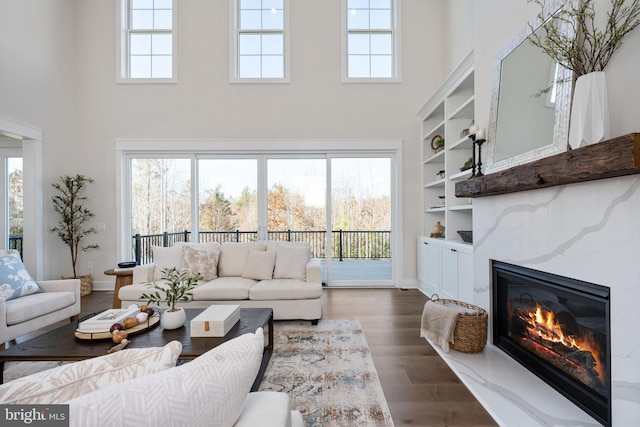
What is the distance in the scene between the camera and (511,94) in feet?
7.83

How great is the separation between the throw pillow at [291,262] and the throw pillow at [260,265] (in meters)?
0.07

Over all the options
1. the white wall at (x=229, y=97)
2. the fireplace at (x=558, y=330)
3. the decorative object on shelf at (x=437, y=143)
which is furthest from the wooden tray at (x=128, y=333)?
the decorative object on shelf at (x=437, y=143)

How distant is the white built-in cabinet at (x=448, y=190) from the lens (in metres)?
3.39

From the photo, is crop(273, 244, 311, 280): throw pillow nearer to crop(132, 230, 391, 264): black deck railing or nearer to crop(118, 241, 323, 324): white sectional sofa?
crop(118, 241, 323, 324): white sectional sofa

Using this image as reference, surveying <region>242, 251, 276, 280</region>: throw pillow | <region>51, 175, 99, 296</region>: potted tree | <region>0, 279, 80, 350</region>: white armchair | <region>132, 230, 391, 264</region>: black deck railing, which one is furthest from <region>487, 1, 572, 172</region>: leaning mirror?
<region>51, 175, 99, 296</region>: potted tree

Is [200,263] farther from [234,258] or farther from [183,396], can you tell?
[183,396]

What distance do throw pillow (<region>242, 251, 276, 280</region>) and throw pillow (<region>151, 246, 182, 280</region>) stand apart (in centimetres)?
79

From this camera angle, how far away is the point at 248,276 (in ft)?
11.6

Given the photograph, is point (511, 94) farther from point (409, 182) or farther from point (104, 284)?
point (104, 284)

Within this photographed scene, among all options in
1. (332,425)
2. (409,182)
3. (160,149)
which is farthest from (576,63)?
(160,149)

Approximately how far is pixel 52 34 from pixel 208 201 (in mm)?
3277

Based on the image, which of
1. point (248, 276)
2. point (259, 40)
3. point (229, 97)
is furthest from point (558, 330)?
point (259, 40)

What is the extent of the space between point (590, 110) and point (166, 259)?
394 cm

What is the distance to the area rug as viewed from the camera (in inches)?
70.6
